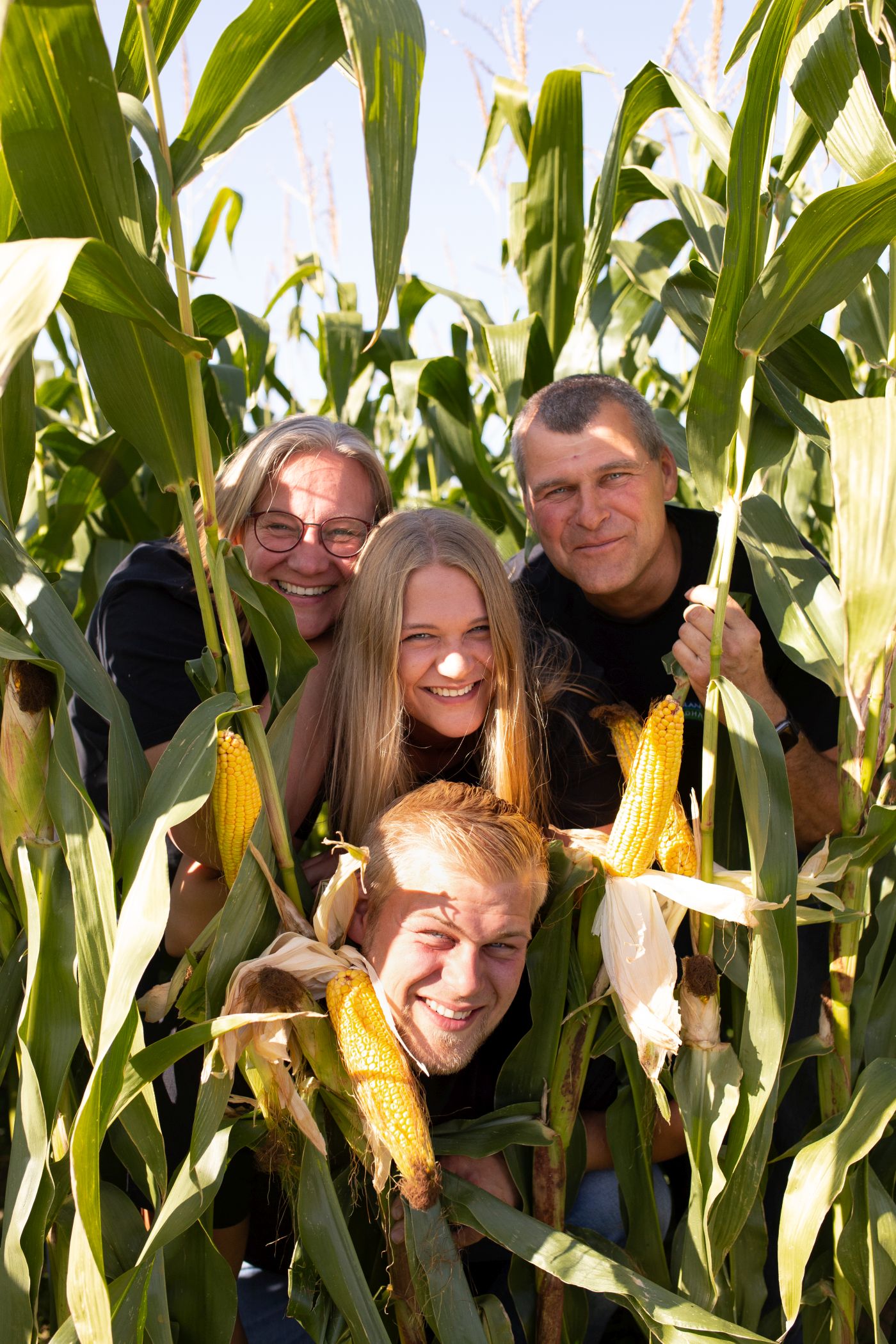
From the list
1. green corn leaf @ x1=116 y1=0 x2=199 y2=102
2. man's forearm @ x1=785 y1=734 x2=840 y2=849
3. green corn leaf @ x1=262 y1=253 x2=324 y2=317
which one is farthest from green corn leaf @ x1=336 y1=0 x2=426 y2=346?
green corn leaf @ x1=262 y1=253 x2=324 y2=317

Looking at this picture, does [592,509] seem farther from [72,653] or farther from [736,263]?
[72,653]

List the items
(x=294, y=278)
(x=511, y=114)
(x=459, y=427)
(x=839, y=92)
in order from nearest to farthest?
(x=839, y=92) < (x=511, y=114) < (x=459, y=427) < (x=294, y=278)

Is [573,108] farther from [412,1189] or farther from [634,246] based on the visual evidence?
[412,1189]

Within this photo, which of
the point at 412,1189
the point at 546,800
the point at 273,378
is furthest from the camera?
the point at 273,378

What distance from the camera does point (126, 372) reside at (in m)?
1.28

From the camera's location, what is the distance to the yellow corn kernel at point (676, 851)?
149 cm

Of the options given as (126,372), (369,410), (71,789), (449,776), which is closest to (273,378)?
(369,410)

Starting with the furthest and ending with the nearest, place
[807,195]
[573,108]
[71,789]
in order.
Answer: [807,195] → [573,108] → [71,789]

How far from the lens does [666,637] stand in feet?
7.56

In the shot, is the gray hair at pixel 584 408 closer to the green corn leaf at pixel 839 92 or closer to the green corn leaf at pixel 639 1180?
the green corn leaf at pixel 839 92

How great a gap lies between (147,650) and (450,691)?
1.79 ft

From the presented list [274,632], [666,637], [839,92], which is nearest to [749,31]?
[839,92]

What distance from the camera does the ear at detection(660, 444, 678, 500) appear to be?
7.68 feet

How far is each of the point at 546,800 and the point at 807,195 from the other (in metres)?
1.95
